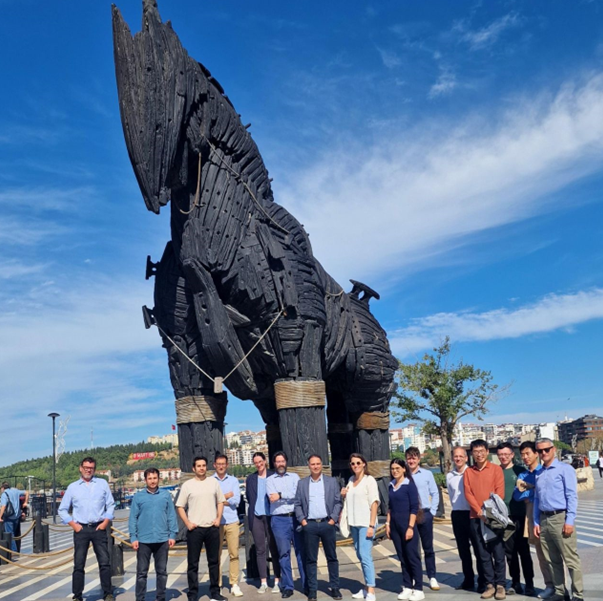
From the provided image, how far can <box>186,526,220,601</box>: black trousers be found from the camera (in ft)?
18.8

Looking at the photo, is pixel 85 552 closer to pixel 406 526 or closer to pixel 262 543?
pixel 262 543

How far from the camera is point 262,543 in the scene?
6.36 m

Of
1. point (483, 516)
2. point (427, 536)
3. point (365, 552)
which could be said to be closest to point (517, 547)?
point (483, 516)

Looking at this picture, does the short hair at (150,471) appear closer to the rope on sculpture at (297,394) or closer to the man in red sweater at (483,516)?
the rope on sculpture at (297,394)

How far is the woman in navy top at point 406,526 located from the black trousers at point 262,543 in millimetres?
1184

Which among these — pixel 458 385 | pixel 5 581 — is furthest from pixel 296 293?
pixel 458 385

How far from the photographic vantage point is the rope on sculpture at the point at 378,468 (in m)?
10.8

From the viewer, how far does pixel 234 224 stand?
24.9ft

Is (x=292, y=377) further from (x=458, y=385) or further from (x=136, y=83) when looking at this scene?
(x=458, y=385)

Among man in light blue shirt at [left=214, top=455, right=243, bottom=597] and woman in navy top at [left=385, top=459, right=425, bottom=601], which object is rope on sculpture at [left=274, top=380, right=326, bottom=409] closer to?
man in light blue shirt at [left=214, top=455, right=243, bottom=597]

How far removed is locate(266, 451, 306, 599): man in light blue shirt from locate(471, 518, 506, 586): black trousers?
1554 millimetres

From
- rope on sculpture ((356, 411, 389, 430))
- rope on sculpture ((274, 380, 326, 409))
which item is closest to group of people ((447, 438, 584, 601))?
rope on sculpture ((274, 380, 326, 409))

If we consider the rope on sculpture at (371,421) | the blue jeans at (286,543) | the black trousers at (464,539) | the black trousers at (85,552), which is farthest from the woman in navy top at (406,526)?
the rope on sculpture at (371,421)

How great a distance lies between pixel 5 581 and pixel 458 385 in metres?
22.1
